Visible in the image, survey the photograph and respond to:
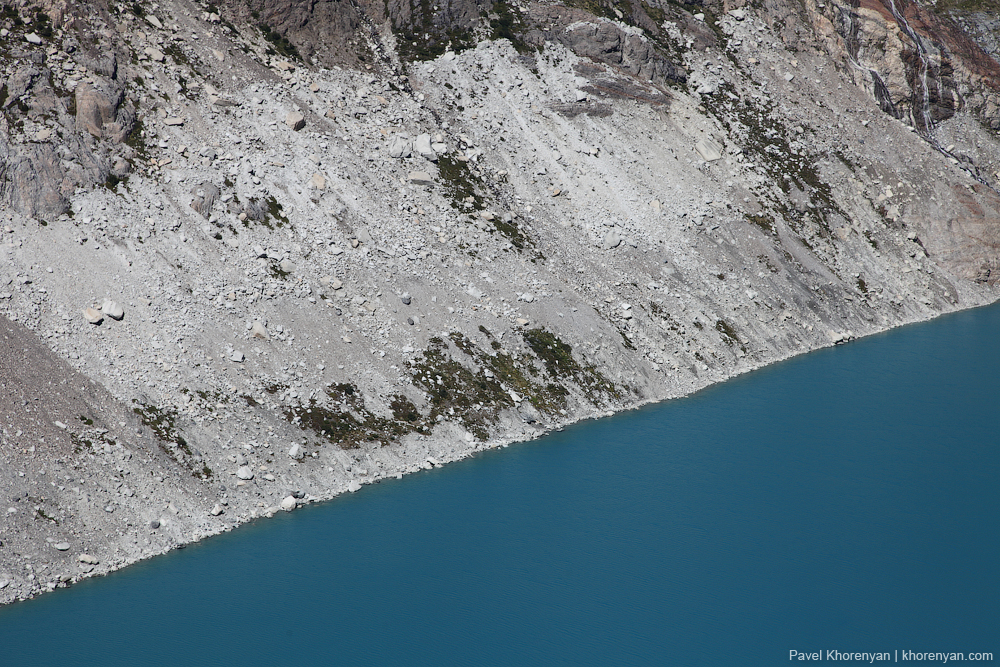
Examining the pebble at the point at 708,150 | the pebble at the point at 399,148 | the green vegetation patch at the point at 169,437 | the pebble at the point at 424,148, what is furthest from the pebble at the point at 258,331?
the pebble at the point at 708,150

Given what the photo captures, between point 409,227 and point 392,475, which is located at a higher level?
point 409,227

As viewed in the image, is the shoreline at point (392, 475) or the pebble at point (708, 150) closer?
the shoreline at point (392, 475)

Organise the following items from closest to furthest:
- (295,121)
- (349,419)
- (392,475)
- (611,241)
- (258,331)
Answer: (392,475) < (349,419) < (258,331) < (295,121) < (611,241)

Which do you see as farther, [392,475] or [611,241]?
[611,241]

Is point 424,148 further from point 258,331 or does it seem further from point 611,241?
point 258,331

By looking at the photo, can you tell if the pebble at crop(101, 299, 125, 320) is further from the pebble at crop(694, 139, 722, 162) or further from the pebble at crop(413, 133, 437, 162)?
the pebble at crop(694, 139, 722, 162)

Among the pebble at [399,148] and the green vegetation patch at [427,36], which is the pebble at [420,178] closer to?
the pebble at [399,148]

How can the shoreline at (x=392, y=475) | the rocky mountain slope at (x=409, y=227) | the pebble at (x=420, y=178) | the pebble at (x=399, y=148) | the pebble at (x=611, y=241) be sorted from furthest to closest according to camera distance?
the pebble at (x=611, y=241), the pebble at (x=399, y=148), the pebble at (x=420, y=178), the rocky mountain slope at (x=409, y=227), the shoreline at (x=392, y=475)

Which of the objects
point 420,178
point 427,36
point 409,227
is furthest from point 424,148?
point 427,36

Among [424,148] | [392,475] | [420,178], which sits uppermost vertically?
[424,148]
